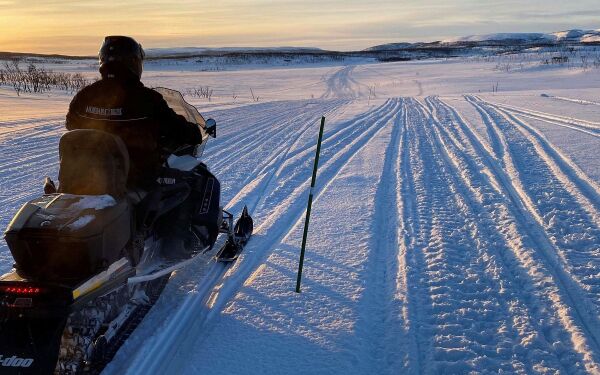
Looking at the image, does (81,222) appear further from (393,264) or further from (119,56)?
(393,264)

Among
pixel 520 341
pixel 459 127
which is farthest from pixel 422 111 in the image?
pixel 520 341

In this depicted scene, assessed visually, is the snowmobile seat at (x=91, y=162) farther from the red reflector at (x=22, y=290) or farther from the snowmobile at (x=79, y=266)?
the red reflector at (x=22, y=290)

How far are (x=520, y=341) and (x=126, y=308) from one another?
244 centimetres

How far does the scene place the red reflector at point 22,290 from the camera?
8.34 feet

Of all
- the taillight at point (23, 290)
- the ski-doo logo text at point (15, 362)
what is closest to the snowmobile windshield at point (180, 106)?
the taillight at point (23, 290)

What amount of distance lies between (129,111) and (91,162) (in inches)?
20.3

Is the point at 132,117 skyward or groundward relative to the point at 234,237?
skyward

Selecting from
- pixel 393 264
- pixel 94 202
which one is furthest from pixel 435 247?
pixel 94 202

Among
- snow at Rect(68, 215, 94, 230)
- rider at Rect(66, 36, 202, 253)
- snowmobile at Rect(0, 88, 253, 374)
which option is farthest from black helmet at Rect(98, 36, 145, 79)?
snow at Rect(68, 215, 94, 230)

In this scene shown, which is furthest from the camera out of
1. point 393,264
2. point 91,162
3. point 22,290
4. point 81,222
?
point 393,264

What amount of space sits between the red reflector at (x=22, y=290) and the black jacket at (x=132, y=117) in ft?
3.52

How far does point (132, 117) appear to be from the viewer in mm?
3393

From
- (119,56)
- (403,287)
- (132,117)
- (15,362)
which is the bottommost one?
(403,287)

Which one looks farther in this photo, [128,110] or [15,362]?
[128,110]
